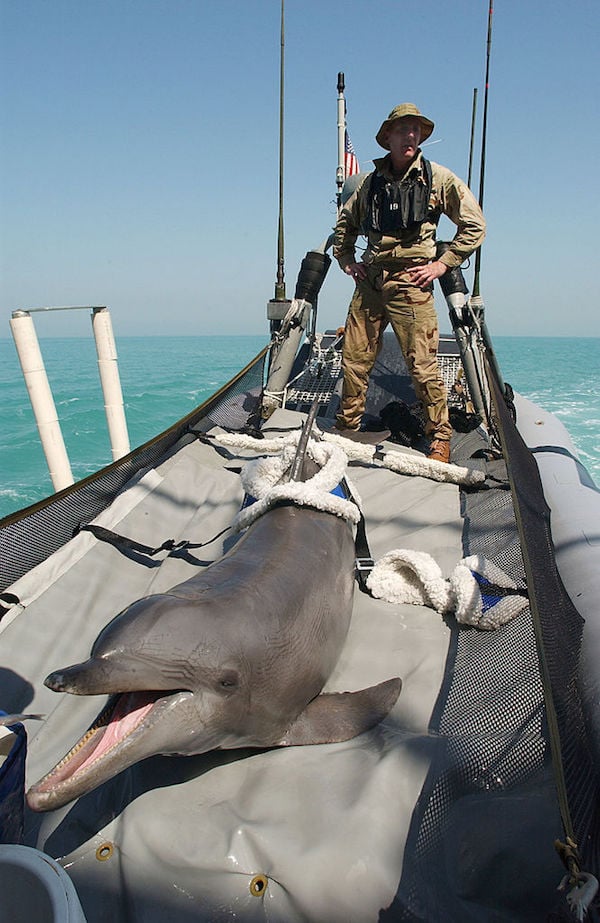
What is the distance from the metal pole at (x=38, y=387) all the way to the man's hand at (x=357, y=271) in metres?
2.92

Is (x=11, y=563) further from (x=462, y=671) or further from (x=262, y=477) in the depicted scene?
(x=462, y=671)

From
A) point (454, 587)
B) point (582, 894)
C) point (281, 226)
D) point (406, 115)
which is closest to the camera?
point (582, 894)

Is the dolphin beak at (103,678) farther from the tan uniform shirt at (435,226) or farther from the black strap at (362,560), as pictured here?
the tan uniform shirt at (435,226)

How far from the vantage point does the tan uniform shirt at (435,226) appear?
5.13 metres

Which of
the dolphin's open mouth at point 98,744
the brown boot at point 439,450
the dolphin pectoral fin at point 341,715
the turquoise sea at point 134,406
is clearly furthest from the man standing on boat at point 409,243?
the turquoise sea at point 134,406

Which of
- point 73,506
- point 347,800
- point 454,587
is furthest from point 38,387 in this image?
point 347,800

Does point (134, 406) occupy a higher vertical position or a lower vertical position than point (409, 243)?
lower

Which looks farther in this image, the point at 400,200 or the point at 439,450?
the point at 439,450

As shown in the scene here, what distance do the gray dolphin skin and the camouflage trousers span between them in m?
2.76

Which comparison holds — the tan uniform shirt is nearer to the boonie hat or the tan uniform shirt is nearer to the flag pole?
the boonie hat

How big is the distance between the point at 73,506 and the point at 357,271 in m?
3.43

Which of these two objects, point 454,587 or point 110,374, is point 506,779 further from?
point 110,374

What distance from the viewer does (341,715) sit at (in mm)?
→ 2404

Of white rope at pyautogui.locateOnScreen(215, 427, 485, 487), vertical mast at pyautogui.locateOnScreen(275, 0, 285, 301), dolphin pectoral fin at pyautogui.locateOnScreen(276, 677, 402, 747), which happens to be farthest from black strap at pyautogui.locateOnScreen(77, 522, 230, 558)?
vertical mast at pyautogui.locateOnScreen(275, 0, 285, 301)
